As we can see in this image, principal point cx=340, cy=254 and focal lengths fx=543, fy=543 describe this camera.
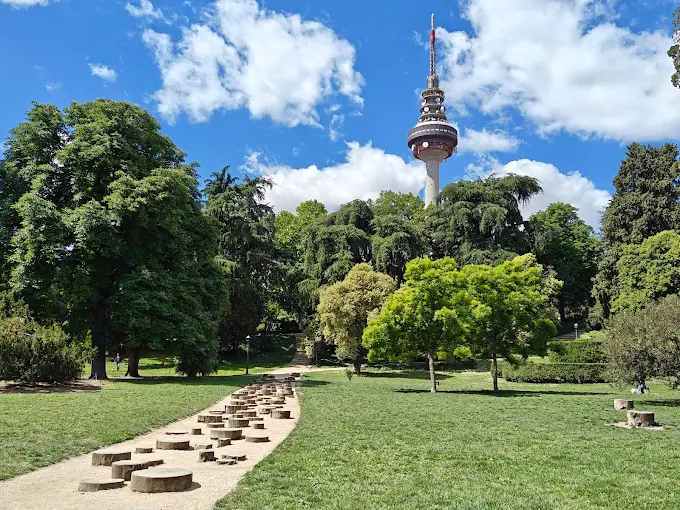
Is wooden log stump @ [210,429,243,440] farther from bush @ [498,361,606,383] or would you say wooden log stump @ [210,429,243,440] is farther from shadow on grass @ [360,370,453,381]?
shadow on grass @ [360,370,453,381]

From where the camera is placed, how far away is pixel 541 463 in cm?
853

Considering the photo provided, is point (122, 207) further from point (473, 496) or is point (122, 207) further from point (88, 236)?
point (473, 496)

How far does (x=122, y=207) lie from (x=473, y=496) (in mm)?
21325

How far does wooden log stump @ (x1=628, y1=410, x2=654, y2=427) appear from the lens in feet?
42.7

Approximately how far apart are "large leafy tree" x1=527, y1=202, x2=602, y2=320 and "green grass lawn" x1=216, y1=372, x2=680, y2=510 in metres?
41.8

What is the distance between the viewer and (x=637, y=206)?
43.0 m

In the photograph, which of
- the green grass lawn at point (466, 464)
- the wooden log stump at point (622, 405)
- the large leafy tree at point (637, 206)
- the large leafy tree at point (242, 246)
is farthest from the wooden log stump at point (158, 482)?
the large leafy tree at point (637, 206)

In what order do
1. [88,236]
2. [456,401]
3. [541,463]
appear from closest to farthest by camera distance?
[541,463] < [456,401] < [88,236]

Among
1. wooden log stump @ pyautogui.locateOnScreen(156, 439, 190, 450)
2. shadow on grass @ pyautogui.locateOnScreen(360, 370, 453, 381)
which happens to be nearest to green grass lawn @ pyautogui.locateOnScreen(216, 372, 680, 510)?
wooden log stump @ pyautogui.locateOnScreen(156, 439, 190, 450)

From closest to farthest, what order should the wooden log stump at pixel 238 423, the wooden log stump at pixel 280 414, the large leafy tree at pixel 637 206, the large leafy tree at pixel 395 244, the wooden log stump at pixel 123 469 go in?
the wooden log stump at pixel 123 469 → the wooden log stump at pixel 238 423 → the wooden log stump at pixel 280 414 → the large leafy tree at pixel 637 206 → the large leafy tree at pixel 395 244

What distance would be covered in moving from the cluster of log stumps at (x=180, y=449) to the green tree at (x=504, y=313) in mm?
10895

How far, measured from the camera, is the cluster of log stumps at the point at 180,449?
6.72 meters

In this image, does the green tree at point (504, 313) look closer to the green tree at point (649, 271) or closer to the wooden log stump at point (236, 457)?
the wooden log stump at point (236, 457)

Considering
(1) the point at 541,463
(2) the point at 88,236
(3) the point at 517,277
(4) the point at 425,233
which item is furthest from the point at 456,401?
(4) the point at 425,233
